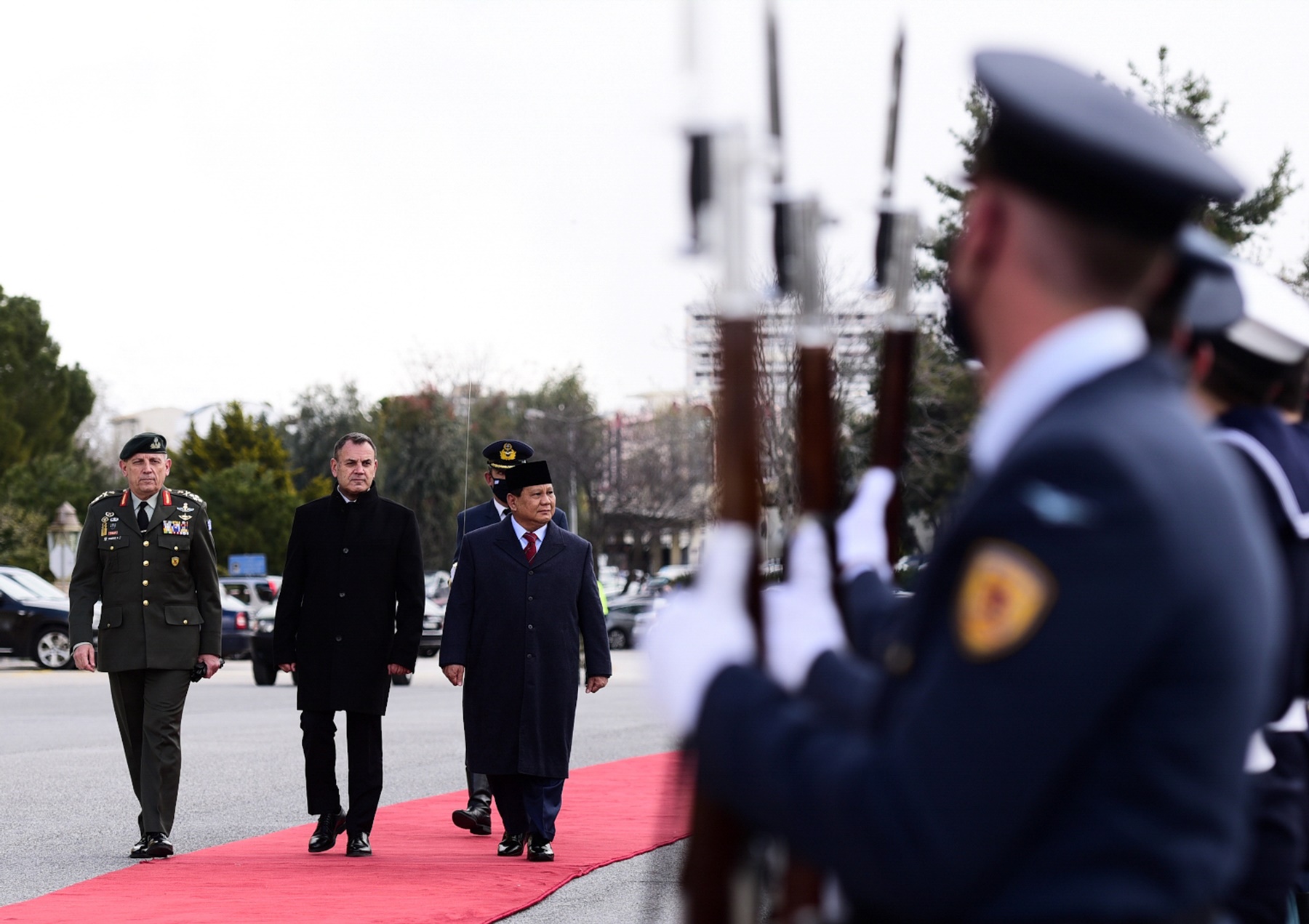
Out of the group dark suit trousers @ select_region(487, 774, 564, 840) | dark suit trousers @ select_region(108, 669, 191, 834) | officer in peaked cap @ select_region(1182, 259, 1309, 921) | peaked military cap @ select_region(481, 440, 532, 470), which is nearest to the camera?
officer in peaked cap @ select_region(1182, 259, 1309, 921)

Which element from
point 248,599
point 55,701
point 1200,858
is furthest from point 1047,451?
point 248,599

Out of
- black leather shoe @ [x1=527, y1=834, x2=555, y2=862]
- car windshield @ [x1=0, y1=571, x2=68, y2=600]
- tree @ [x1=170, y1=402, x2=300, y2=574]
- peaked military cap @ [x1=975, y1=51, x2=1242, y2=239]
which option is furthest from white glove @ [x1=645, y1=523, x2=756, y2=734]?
tree @ [x1=170, y1=402, x2=300, y2=574]

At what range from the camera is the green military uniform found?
8.60m

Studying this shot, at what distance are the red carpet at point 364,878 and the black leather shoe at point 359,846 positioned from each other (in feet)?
0.17

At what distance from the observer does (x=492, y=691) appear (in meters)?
8.80

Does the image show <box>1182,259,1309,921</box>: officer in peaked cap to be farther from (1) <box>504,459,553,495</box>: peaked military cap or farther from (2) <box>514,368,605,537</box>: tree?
(2) <box>514,368,605,537</box>: tree

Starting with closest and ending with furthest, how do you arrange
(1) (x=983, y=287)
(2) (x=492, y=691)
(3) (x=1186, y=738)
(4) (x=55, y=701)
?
(3) (x=1186, y=738) → (1) (x=983, y=287) → (2) (x=492, y=691) → (4) (x=55, y=701)

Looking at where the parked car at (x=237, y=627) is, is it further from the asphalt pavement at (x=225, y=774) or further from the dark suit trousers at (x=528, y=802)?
the dark suit trousers at (x=528, y=802)

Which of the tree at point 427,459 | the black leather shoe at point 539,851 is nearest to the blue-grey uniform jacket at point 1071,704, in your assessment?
the black leather shoe at point 539,851

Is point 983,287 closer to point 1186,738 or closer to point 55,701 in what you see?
point 1186,738

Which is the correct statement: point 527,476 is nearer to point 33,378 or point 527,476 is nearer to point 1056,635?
point 1056,635

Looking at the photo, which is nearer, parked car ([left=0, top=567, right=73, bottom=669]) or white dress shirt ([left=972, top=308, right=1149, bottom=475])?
white dress shirt ([left=972, top=308, right=1149, bottom=475])

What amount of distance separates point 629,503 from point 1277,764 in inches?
2342

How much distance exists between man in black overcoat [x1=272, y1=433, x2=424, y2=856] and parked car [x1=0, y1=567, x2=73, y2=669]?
1917 centimetres
